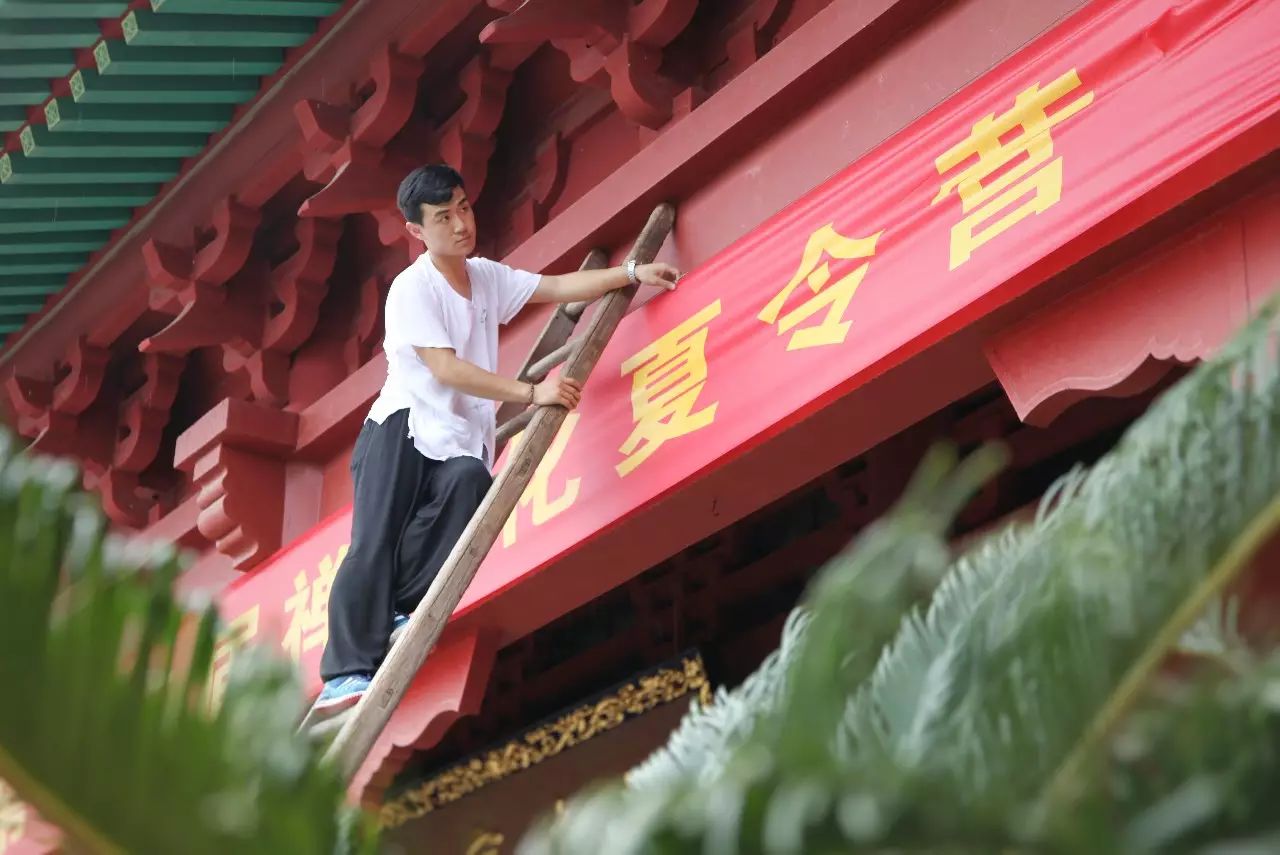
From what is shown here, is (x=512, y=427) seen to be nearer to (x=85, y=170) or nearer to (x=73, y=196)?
(x=85, y=170)

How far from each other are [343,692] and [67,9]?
1835 mm

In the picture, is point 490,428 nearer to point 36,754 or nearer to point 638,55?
point 638,55

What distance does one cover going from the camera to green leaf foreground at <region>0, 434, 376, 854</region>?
1232mm

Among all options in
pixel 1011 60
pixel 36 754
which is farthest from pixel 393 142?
pixel 36 754

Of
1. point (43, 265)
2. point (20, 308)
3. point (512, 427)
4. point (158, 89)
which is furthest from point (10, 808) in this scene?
point (20, 308)

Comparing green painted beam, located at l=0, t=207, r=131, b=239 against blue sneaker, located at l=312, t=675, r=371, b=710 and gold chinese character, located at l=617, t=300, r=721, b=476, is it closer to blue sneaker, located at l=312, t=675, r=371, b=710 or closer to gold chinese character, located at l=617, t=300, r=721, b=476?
blue sneaker, located at l=312, t=675, r=371, b=710

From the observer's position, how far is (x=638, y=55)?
4.17 meters

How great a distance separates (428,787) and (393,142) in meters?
1.79

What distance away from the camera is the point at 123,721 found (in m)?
1.26

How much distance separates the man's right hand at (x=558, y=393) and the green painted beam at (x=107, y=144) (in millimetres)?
1688

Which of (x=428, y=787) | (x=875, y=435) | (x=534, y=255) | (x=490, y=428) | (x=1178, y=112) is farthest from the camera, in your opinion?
(x=428, y=787)

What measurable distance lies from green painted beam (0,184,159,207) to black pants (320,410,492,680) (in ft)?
5.14

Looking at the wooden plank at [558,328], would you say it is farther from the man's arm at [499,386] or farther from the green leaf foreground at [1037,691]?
the green leaf foreground at [1037,691]

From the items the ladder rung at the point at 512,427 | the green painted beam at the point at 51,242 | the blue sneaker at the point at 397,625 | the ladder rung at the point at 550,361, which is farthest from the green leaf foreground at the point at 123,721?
the green painted beam at the point at 51,242
